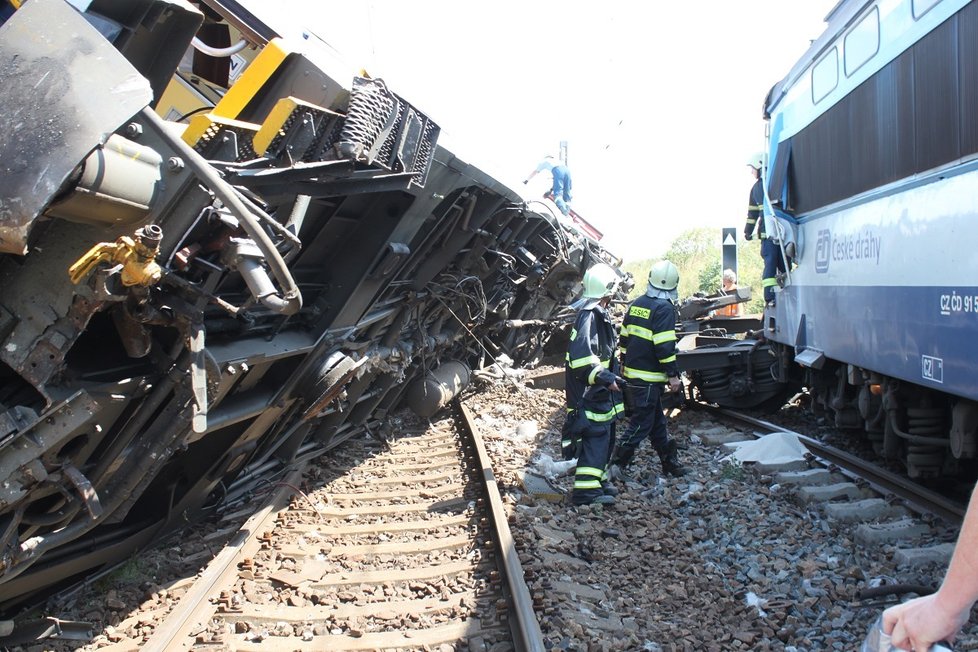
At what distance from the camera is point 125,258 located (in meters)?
2.99

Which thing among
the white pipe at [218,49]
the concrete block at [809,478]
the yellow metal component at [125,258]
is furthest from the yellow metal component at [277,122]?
the concrete block at [809,478]

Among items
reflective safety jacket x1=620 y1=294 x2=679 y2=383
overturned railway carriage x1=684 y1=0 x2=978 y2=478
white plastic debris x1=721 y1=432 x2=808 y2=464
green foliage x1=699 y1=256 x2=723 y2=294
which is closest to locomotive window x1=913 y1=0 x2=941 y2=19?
overturned railway carriage x1=684 y1=0 x2=978 y2=478

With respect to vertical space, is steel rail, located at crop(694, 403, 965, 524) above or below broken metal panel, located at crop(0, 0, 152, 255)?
below

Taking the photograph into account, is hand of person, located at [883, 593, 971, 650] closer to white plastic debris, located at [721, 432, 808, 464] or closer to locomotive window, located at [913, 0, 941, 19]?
locomotive window, located at [913, 0, 941, 19]

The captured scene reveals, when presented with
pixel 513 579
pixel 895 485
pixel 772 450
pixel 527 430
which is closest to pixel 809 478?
pixel 895 485

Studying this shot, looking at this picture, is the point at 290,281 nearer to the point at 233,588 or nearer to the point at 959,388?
the point at 233,588

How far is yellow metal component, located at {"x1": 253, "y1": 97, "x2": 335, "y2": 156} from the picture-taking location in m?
3.65

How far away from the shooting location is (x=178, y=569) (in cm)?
473

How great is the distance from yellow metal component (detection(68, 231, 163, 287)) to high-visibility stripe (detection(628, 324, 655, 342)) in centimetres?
455

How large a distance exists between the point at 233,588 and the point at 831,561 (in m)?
3.47

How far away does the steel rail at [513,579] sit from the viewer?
364cm

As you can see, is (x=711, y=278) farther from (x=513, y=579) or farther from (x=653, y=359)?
(x=513, y=579)

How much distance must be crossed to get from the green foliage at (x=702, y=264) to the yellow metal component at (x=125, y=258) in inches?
941

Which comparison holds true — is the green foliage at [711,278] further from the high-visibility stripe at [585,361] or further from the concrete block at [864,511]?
the concrete block at [864,511]
